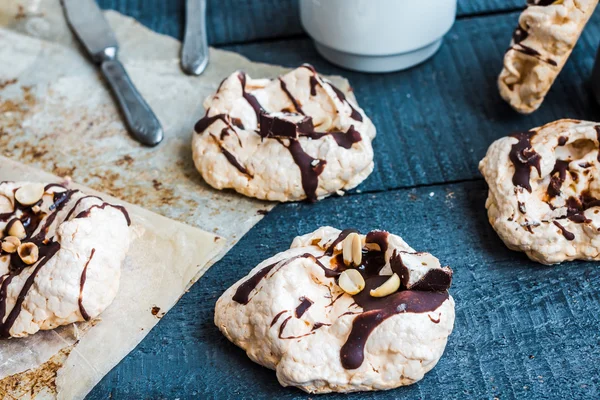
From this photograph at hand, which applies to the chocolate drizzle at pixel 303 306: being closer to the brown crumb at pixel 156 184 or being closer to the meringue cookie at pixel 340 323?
the meringue cookie at pixel 340 323

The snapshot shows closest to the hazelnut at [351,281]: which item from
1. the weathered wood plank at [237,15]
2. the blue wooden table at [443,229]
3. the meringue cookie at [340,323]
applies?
the meringue cookie at [340,323]

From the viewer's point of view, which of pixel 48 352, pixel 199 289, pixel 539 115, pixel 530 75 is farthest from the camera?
pixel 539 115

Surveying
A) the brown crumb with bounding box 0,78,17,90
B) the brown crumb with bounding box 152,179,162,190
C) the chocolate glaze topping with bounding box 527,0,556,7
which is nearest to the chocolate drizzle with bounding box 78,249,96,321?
the brown crumb with bounding box 152,179,162,190

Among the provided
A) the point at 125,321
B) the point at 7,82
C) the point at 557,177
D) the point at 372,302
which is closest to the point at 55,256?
the point at 125,321

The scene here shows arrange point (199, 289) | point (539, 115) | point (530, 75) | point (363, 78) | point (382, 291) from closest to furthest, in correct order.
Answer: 1. point (382, 291)
2. point (199, 289)
3. point (530, 75)
4. point (539, 115)
5. point (363, 78)

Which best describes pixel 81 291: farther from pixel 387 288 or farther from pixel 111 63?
pixel 111 63

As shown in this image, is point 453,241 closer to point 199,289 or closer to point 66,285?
point 199,289

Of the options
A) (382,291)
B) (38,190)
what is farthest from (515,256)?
(38,190)
